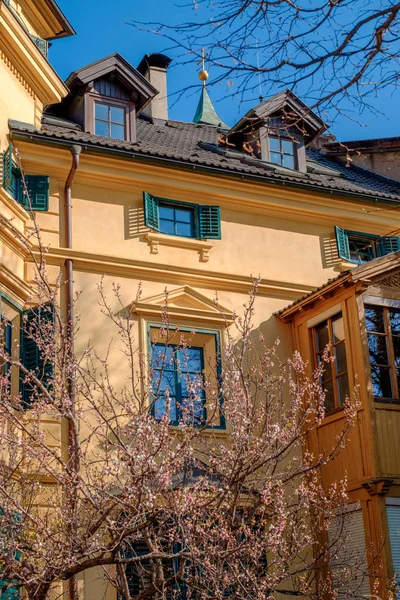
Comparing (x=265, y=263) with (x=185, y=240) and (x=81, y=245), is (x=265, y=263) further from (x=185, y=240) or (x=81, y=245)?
(x=81, y=245)

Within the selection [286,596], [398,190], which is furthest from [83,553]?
[398,190]

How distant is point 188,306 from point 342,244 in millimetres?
3572

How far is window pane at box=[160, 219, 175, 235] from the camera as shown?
16250 mm

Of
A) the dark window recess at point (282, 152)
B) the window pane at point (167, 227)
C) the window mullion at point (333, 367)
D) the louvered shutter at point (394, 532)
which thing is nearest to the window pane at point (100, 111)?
the window pane at point (167, 227)

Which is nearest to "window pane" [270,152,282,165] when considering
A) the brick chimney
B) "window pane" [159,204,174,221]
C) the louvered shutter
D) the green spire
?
"window pane" [159,204,174,221]

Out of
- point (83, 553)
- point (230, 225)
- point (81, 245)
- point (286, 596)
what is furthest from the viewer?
point (230, 225)

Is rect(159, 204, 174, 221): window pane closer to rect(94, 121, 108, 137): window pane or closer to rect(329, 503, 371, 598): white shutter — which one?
rect(94, 121, 108, 137): window pane

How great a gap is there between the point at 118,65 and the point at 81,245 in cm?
418

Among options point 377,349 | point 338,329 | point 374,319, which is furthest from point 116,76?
point 377,349

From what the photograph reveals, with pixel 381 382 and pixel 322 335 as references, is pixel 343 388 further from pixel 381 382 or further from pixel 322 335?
pixel 322 335

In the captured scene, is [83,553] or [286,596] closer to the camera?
[83,553]

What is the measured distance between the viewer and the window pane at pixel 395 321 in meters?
15.2

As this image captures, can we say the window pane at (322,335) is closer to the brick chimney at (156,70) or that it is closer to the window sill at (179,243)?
the window sill at (179,243)

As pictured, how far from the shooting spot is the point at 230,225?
16781 mm
